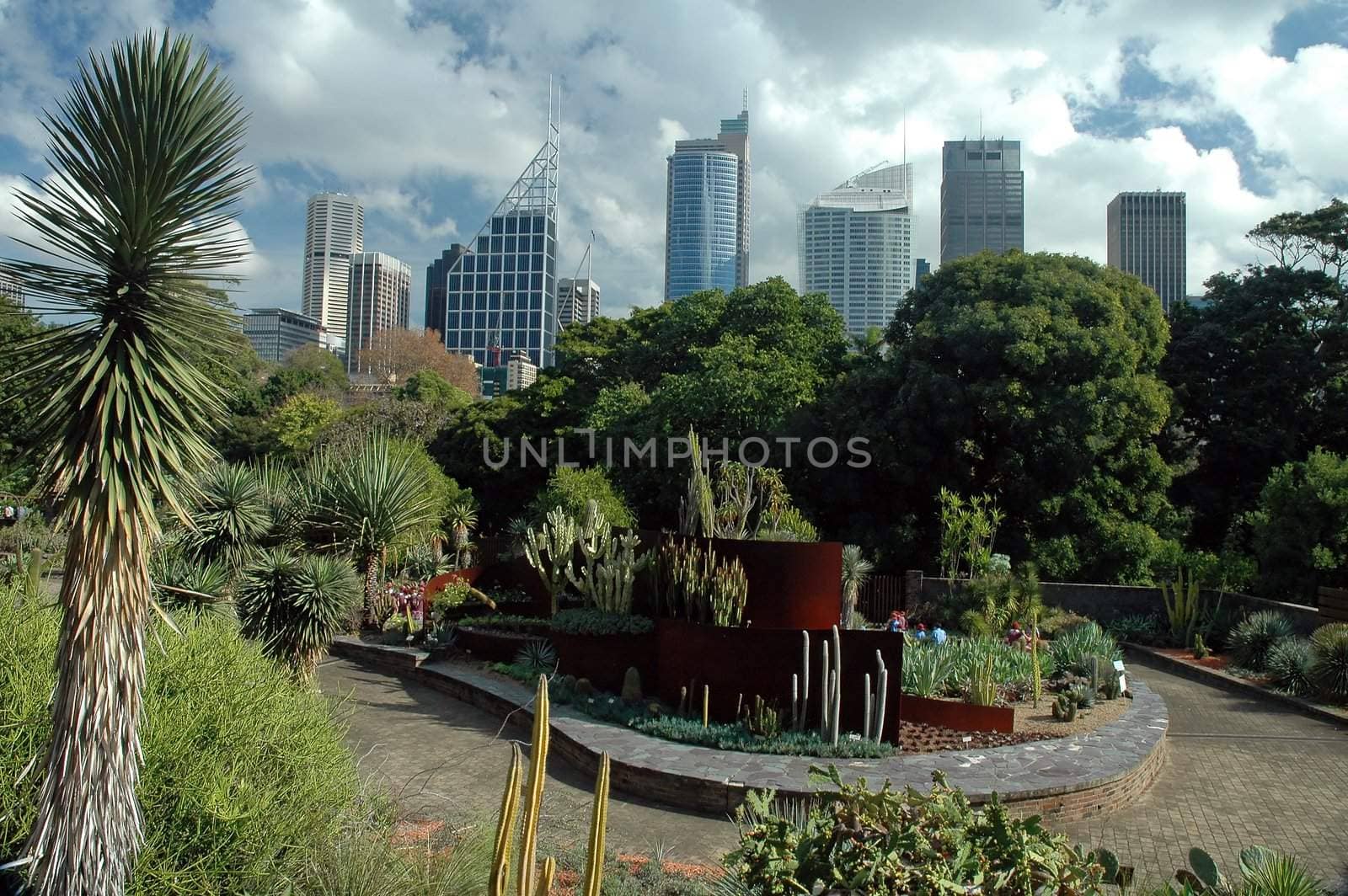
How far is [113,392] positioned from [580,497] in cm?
1496

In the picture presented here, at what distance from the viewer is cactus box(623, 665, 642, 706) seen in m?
9.98

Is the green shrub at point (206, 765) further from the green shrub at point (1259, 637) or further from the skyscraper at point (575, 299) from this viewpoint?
the skyscraper at point (575, 299)

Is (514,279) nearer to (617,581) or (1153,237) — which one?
(1153,237)

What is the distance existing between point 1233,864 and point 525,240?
490 feet

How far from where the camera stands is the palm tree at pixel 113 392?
3.63 meters

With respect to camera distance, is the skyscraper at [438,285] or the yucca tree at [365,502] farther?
the skyscraper at [438,285]

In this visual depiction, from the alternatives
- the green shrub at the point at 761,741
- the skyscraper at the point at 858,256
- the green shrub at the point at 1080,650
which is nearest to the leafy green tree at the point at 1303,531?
the green shrub at the point at 1080,650

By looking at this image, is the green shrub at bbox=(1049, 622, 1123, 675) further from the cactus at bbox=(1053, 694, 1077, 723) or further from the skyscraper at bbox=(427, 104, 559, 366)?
the skyscraper at bbox=(427, 104, 559, 366)

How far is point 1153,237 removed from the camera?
13500cm

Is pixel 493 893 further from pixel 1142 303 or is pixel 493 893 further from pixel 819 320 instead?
pixel 819 320

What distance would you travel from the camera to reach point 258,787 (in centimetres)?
444

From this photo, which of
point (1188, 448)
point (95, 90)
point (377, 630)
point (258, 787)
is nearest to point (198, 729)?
point (258, 787)

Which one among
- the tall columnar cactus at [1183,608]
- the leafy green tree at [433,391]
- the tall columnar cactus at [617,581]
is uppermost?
the leafy green tree at [433,391]

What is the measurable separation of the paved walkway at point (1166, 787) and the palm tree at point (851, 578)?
510 cm
